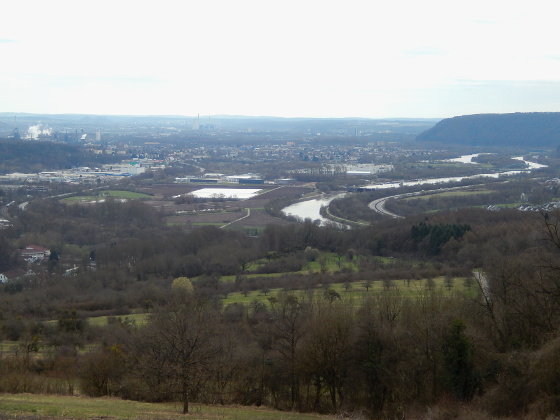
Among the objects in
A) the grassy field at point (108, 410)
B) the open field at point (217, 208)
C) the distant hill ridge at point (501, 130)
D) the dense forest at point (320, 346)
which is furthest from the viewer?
the distant hill ridge at point (501, 130)

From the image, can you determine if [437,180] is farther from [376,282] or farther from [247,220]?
[376,282]

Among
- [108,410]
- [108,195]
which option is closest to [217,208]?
[108,195]

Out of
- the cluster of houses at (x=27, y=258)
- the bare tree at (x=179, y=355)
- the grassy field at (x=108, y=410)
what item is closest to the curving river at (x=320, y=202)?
the cluster of houses at (x=27, y=258)

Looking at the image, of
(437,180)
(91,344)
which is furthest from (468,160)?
(91,344)

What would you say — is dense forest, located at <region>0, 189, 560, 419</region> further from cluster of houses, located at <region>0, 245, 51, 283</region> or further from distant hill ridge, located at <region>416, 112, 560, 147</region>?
distant hill ridge, located at <region>416, 112, 560, 147</region>

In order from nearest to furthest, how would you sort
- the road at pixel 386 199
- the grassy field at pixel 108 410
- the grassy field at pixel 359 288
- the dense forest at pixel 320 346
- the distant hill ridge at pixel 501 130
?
the grassy field at pixel 108 410 < the dense forest at pixel 320 346 < the grassy field at pixel 359 288 < the road at pixel 386 199 < the distant hill ridge at pixel 501 130

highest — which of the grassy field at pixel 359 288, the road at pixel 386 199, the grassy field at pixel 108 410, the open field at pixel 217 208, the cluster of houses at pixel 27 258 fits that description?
the grassy field at pixel 108 410

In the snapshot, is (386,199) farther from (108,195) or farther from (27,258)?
(27,258)

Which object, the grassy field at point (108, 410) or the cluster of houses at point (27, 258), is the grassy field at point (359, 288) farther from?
the cluster of houses at point (27, 258)
